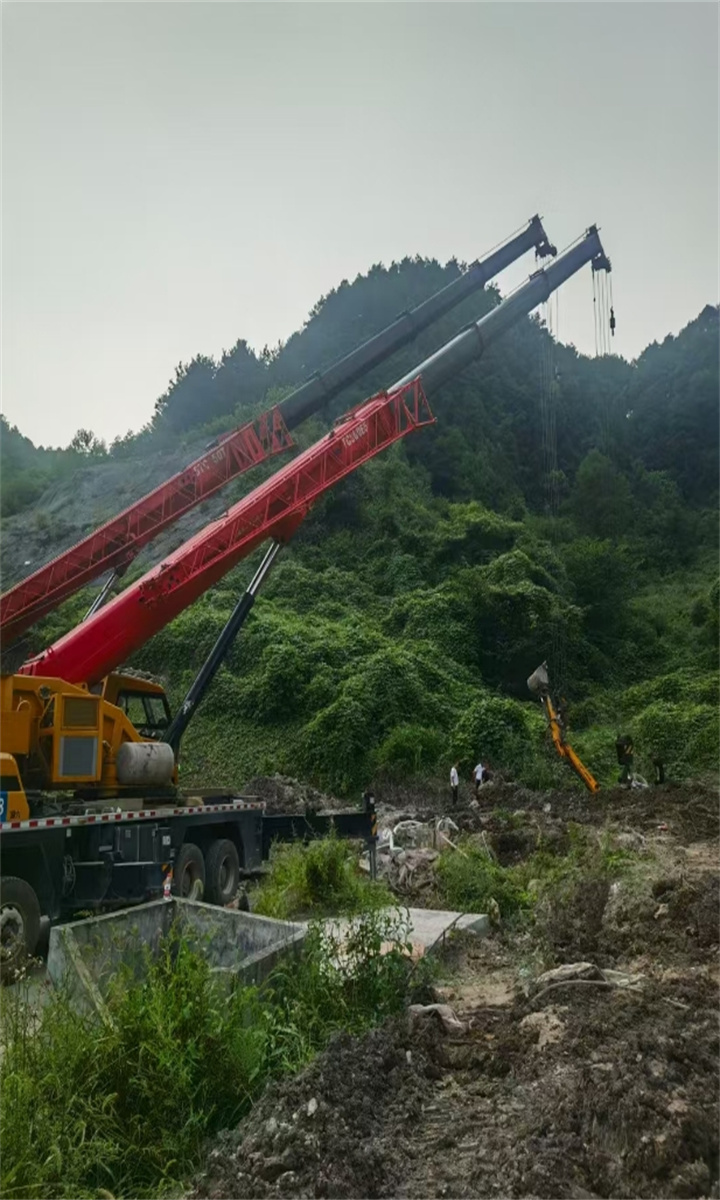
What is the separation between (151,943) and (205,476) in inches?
347

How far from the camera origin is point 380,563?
38.4 m

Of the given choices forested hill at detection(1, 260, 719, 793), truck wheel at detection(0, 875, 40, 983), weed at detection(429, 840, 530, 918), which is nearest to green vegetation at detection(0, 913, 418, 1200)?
truck wheel at detection(0, 875, 40, 983)

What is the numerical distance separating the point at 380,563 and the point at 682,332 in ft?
142

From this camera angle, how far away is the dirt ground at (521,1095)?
3414mm

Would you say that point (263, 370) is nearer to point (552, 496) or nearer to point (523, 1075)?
point (552, 496)

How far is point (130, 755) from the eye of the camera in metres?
9.92

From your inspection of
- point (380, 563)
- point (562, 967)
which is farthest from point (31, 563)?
point (562, 967)

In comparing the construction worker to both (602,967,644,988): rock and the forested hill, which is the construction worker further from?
(602,967,644,988): rock

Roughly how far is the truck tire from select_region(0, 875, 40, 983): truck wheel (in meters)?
3.33

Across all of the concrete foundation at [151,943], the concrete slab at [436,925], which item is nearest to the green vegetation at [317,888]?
the concrete slab at [436,925]

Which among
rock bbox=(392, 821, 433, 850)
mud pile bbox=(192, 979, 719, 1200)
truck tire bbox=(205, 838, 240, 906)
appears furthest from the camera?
rock bbox=(392, 821, 433, 850)

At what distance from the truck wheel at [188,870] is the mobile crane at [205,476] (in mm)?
3452

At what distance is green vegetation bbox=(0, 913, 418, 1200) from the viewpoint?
3762 mm

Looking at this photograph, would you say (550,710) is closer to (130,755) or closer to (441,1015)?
(130,755)
